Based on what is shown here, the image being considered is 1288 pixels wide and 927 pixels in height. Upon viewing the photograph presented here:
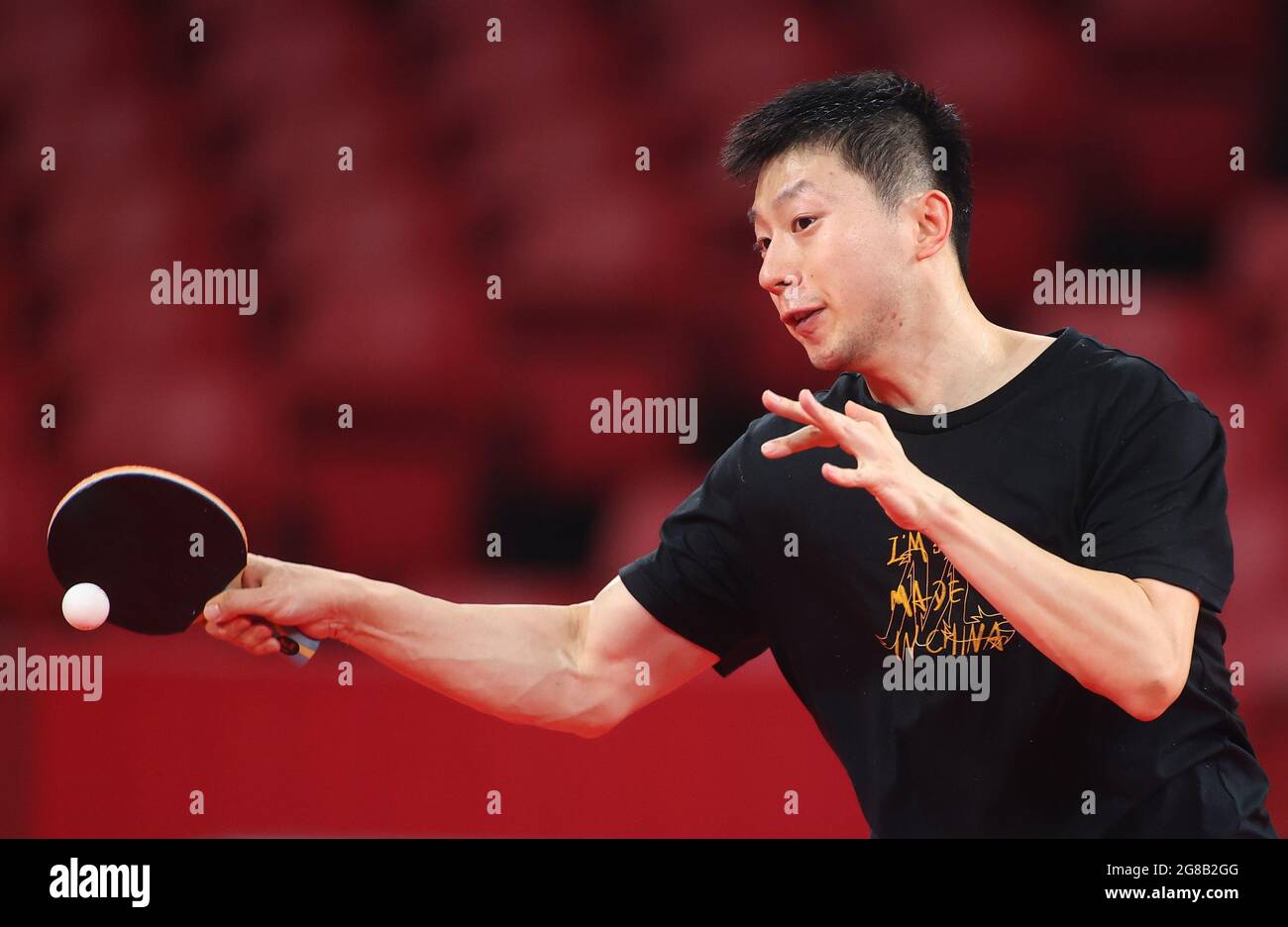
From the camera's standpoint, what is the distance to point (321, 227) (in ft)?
8.56

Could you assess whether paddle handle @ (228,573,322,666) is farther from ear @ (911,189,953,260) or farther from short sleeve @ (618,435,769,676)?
ear @ (911,189,953,260)

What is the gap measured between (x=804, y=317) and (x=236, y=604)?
564mm

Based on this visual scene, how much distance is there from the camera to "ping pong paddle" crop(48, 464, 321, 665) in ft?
4.09

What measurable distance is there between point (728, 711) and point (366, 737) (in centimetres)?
50

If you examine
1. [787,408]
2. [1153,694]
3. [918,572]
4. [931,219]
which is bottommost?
[1153,694]

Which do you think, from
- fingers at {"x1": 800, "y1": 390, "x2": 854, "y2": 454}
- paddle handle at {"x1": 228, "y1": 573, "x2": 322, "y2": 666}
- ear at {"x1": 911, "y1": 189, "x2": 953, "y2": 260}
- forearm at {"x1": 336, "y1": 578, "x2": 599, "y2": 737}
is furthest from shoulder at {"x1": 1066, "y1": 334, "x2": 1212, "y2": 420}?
paddle handle at {"x1": 228, "y1": 573, "x2": 322, "y2": 666}

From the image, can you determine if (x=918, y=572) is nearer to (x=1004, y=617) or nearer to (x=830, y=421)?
(x=1004, y=617)

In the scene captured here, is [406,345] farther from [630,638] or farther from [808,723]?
[630,638]

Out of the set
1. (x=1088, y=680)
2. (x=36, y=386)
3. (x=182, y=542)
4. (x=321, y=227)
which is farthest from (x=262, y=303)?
(x=1088, y=680)

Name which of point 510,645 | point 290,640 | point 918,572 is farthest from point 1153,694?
point 290,640

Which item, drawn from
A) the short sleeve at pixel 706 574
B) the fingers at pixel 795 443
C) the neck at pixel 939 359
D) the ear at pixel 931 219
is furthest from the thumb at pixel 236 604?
the ear at pixel 931 219

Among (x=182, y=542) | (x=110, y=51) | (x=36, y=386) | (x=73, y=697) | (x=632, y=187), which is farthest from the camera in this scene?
(x=110, y=51)

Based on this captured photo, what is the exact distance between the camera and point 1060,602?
1002 millimetres

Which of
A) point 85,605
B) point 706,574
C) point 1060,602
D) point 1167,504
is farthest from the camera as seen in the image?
point 706,574
